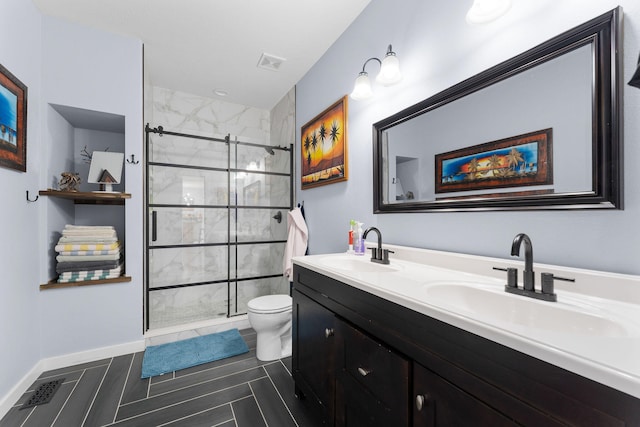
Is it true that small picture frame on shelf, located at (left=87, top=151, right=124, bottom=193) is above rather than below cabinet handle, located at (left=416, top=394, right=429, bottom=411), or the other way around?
above

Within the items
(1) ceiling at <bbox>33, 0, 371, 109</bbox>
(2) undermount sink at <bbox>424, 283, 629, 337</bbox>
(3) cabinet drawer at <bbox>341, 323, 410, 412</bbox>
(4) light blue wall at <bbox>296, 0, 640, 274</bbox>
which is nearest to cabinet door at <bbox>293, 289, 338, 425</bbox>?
(3) cabinet drawer at <bbox>341, 323, 410, 412</bbox>

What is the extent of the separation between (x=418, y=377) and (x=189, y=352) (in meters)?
2.02

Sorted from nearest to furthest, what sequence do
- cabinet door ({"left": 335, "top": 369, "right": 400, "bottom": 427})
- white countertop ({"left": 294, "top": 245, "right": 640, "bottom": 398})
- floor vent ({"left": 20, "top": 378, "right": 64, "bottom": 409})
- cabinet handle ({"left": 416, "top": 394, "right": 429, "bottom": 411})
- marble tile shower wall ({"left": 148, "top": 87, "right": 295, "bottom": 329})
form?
1. white countertop ({"left": 294, "top": 245, "right": 640, "bottom": 398})
2. cabinet handle ({"left": 416, "top": 394, "right": 429, "bottom": 411})
3. cabinet door ({"left": 335, "top": 369, "right": 400, "bottom": 427})
4. floor vent ({"left": 20, "top": 378, "right": 64, "bottom": 409})
5. marble tile shower wall ({"left": 148, "top": 87, "right": 295, "bottom": 329})

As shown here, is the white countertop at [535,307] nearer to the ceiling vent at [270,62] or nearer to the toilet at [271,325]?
the toilet at [271,325]

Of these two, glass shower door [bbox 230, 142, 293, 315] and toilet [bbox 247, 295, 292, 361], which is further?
glass shower door [bbox 230, 142, 293, 315]

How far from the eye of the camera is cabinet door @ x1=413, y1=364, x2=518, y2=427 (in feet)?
2.02

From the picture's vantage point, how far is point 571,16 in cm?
90

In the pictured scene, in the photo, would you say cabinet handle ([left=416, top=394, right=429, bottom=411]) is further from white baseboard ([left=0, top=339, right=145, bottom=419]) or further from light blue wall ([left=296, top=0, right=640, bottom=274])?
white baseboard ([left=0, top=339, right=145, bottom=419])

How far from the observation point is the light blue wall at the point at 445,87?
80cm

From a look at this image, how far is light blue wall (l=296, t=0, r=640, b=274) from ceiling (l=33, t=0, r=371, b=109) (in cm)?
20

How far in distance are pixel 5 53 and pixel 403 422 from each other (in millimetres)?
2690

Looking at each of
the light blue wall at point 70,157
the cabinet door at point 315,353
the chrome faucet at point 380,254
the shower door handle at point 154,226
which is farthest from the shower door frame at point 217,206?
the chrome faucet at point 380,254

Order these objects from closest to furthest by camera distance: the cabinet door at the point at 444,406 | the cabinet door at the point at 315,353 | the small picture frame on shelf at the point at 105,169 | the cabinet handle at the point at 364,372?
the cabinet door at the point at 444,406, the cabinet handle at the point at 364,372, the cabinet door at the point at 315,353, the small picture frame on shelf at the point at 105,169

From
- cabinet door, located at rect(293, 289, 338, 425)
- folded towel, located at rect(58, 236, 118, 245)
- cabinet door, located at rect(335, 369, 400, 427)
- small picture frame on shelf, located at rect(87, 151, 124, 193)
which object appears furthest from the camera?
small picture frame on shelf, located at rect(87, 151, 124, 193)
